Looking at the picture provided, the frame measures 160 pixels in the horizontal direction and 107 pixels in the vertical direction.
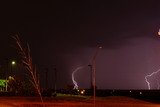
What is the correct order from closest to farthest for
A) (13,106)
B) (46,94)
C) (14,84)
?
(13,106), (46,94), (14,84)

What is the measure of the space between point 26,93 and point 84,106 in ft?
85.3

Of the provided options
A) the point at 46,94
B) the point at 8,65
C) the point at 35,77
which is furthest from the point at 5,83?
→ the point at 35,77

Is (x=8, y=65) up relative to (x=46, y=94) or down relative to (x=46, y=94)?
up

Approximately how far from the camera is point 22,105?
129 feet

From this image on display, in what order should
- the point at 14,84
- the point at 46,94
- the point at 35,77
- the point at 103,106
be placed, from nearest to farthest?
the point at 35,77 < the point at 103,106 < the point at 46,94 < the point at 14,84

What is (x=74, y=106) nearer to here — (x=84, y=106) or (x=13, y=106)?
(x=84, y=106)

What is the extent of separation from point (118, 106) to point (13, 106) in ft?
33.9

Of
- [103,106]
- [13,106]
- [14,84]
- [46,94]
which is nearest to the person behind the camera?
[13,106]

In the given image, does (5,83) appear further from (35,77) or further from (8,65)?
(35,77)

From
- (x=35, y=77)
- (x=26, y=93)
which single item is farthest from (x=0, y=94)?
(x=35, y=77)

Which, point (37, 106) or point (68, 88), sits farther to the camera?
point (68, 88)

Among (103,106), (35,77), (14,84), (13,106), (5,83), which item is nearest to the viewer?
(35,77)

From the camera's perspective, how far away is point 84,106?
4019 centimetres

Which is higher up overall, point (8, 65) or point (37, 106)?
point (8, 65)
